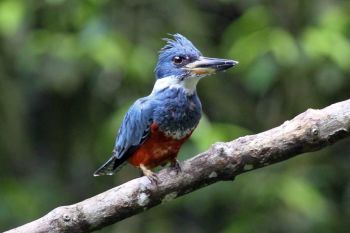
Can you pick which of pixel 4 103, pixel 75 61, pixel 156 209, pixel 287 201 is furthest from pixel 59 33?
pixel 287 201

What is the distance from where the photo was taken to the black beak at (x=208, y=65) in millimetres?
4352

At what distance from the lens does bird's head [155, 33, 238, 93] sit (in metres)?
4.59

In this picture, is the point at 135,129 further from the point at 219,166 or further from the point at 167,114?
the point at 219,166

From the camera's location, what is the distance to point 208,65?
452 cm

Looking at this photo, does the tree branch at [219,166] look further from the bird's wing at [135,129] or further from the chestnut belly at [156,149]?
the bird's wing at [135,129]

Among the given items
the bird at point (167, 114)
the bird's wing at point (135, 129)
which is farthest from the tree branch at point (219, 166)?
the bird's wing at point (135, 129)

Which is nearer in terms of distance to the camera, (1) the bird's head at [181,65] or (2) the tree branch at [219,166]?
(2) the tree branch at [219,166]

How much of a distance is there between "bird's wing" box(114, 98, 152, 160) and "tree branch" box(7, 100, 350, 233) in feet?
2.24

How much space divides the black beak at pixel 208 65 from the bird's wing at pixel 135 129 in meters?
0.29

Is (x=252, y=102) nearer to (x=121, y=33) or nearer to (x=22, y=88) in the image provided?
(x=121, y=33)

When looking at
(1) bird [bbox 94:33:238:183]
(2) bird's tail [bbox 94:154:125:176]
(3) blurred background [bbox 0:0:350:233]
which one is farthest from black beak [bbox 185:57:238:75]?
(3) blurred background [bbox 0:0:350:233]

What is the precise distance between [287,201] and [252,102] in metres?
1.27

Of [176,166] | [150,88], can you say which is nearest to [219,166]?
[176,166]

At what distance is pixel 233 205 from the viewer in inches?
273
